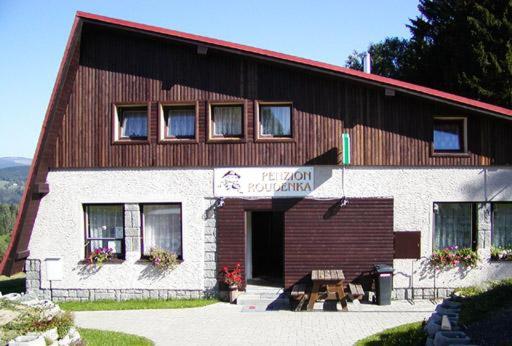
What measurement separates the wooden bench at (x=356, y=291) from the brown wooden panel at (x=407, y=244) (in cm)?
134

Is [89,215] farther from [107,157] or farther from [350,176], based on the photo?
[350,176]

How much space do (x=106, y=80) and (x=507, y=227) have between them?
11.3 metres

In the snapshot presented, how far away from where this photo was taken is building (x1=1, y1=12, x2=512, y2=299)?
13.4 m

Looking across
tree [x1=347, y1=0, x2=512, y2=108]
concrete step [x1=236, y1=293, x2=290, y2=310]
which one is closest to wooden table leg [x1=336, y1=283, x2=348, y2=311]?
concrete step [x1=236, y1=293, x2=290, y2=310]

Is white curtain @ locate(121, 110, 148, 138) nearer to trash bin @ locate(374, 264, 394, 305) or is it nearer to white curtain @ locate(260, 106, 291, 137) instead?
white curtain @ locate(260, 106, 291, 137)

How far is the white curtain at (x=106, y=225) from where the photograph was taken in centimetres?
1423

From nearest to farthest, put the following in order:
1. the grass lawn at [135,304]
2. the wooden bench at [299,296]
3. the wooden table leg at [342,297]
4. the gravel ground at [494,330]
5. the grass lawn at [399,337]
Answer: the gravel ground at [494,330]
the grass lawn at [399,337]
the wooden table leg at [342,297]
the wooden bench at [299,296]
the grass lawn at [135,304]

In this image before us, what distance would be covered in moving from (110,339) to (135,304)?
3.52 meters

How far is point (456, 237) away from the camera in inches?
540

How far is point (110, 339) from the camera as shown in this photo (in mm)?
9836

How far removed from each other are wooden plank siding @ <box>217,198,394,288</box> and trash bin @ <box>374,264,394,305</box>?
464 millimetres

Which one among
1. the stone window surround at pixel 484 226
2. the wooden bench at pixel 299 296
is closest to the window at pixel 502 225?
the stone window surround at pixel 484 226

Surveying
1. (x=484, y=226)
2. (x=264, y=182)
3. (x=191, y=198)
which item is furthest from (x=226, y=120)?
(x=484, y=226)

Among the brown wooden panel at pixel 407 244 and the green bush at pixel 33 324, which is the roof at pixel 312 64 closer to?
the brown wooden panel at pixel 407 244
